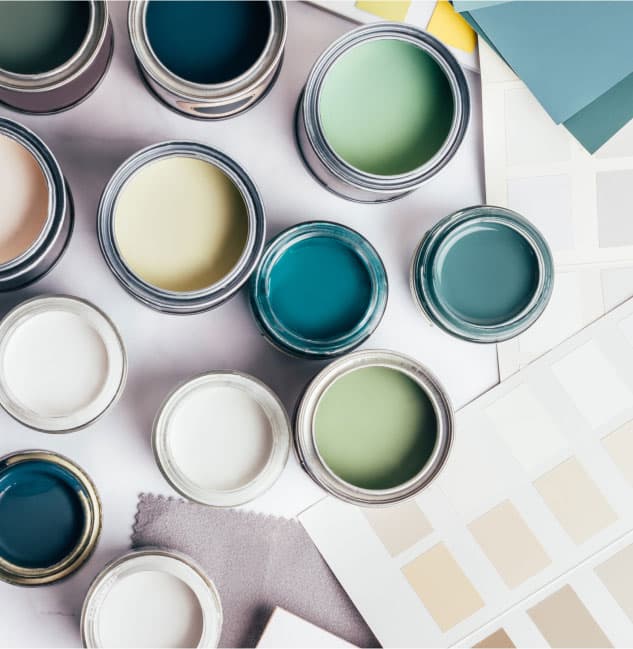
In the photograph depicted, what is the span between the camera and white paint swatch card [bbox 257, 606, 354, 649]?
1155mm

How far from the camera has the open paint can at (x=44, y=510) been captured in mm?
1073

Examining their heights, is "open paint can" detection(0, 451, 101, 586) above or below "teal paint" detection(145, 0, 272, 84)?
below

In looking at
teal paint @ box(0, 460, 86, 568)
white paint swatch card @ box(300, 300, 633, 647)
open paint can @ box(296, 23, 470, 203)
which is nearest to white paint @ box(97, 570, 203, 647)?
teal paint @ box(0, 460, 86, 568)

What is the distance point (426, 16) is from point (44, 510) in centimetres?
93

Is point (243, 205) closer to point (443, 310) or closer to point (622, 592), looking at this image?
point (443, 310)

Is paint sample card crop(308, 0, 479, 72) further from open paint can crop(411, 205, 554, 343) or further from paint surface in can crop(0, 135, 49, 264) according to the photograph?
paint surface in can crop(0, 135, 49, 264)

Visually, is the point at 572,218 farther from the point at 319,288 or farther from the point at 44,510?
the point at 44,510

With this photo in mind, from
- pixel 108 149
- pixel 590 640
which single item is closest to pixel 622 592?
pixel 590 640

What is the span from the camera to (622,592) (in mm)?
1174

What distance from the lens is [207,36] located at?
A: 3.45ft

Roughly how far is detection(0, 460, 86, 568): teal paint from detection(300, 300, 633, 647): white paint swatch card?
405mm

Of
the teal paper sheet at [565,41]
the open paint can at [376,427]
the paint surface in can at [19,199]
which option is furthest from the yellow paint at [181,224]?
the teal paper sheet at [565,41]

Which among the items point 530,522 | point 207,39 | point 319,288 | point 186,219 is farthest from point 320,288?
point 530,522

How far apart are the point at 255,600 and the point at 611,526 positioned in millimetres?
566
